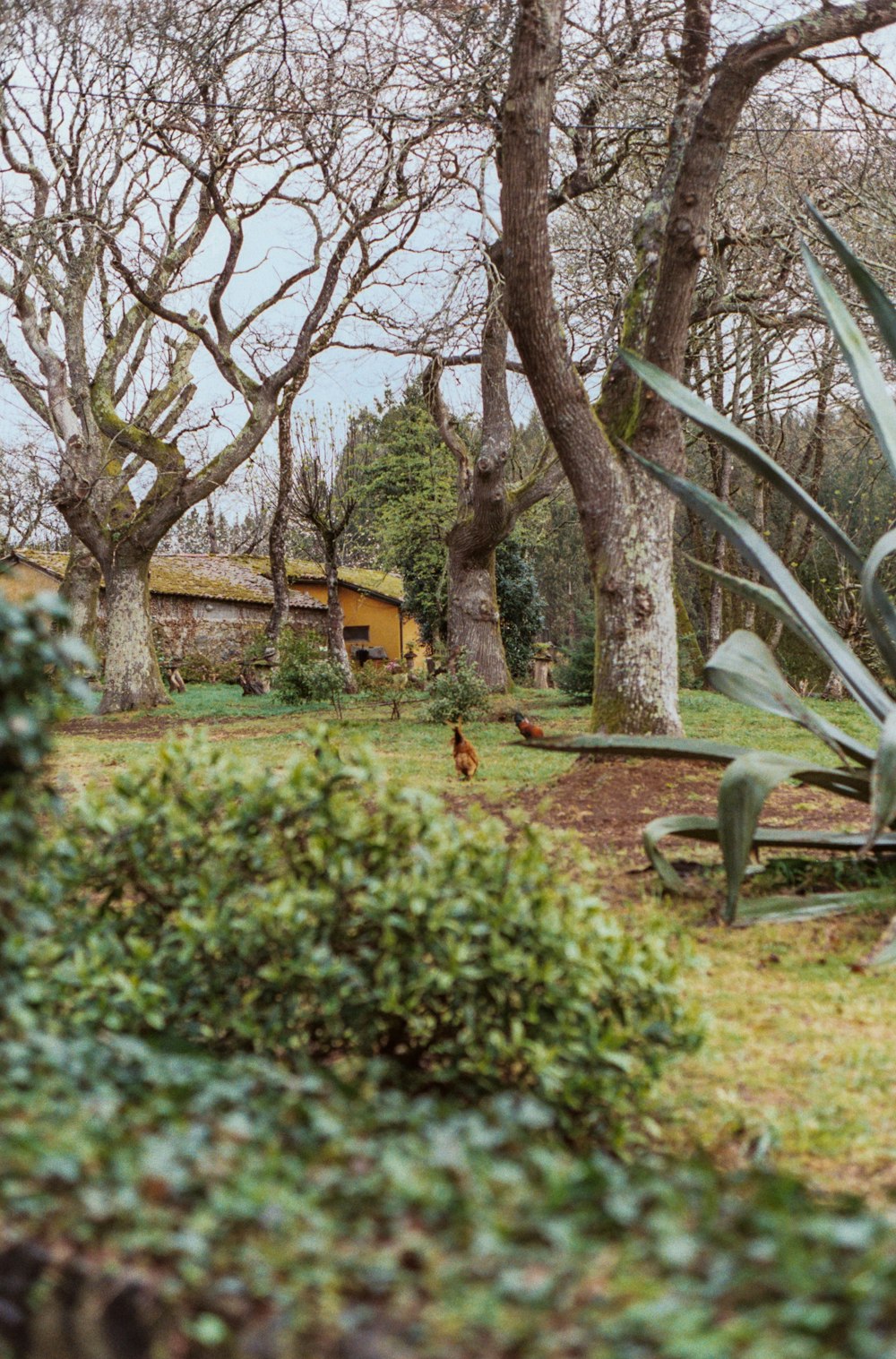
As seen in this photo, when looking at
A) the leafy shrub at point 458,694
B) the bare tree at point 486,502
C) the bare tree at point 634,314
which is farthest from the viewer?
the bare tree at point 486,502

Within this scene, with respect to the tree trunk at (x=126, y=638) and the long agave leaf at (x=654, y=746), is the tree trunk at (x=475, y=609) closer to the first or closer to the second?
the tree trunk at (x=126, y=638)

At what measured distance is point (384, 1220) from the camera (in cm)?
160

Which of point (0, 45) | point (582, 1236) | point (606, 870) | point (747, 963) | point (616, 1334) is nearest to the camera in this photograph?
point (616, 1334)

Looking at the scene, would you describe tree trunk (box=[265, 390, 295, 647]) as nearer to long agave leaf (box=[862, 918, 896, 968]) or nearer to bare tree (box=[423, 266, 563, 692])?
bare tree (box=[423, 266, 563, 692])

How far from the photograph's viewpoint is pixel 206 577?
1473 inches

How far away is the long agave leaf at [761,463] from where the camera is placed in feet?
17.5

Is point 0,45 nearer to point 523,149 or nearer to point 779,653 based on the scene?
point 523,149

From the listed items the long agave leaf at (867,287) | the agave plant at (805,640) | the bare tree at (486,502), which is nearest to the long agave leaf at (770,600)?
the agave plant at (805,640)

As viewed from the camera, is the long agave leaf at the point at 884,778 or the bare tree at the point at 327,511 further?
the bare tree at the point at 327,511

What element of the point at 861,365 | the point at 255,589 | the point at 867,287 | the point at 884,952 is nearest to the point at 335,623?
the point at 861,365

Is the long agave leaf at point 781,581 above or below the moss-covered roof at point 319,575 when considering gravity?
below

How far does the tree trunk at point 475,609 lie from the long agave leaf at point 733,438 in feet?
38.4

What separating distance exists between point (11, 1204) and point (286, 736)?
39.4ft

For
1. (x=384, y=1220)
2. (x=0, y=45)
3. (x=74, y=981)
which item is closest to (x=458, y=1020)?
(x=74, y=981)
